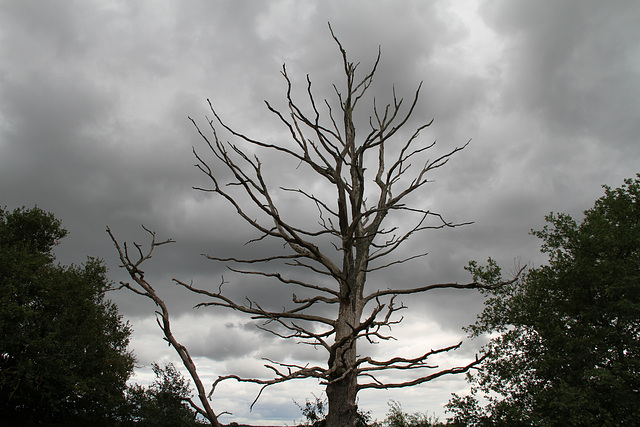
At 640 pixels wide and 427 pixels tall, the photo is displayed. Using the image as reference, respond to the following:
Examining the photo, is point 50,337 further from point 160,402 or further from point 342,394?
point 342,394

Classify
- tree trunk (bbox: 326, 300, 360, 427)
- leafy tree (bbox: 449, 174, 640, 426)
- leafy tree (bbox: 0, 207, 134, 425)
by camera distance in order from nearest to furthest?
tree trunk (bbox: 326, 300, 360, 427)
leafy tree (bbox: 449, 174, 640, 426)
leafy tree (bbox: 0, 207, 134, 425)

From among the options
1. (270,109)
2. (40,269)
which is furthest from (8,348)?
(270,109)

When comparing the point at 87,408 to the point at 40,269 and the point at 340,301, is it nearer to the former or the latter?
the point at 40,269

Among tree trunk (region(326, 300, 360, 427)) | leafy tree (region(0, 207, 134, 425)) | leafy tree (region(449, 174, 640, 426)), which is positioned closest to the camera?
tree trunk (region(326, 300, 360, 427))

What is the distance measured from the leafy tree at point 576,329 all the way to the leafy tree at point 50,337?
58.1 feet

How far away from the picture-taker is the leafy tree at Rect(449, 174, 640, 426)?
52.1ft

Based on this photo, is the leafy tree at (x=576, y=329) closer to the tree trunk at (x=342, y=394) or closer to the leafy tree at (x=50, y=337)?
the tree trunk at (x=342, y=394)

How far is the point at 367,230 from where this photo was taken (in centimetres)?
786

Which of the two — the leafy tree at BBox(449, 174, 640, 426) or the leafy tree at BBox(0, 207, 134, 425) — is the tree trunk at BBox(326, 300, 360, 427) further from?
the leafy tree at BBox(0, 207, 134, 425)

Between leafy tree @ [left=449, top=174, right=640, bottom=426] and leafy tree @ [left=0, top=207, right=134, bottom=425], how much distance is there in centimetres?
1771

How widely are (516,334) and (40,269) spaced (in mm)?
23145

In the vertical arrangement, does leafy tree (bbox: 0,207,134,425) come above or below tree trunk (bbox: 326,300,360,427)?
above

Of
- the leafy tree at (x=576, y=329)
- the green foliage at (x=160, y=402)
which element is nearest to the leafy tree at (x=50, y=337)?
the green foliage at (x=160, y=402)

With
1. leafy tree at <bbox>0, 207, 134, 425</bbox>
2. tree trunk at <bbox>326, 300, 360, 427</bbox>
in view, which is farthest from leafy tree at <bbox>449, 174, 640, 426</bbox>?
leafy tree at <bbox>0, 207, 134, 425</bbox>
